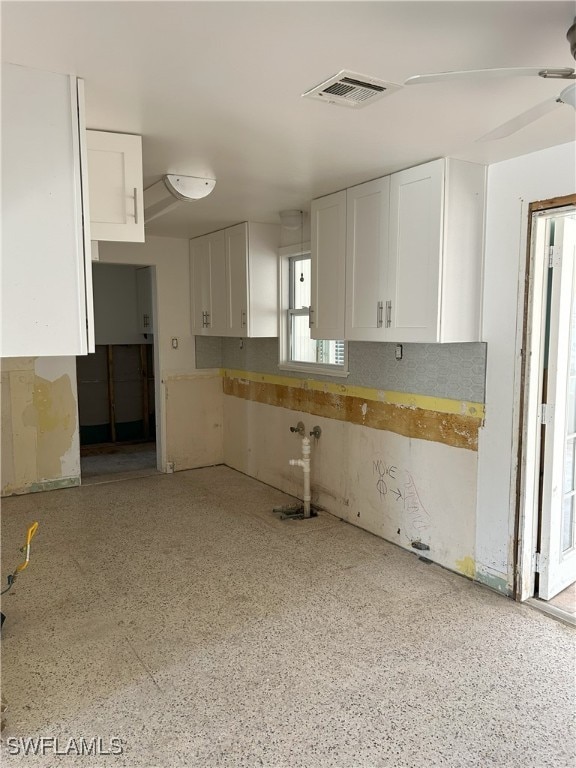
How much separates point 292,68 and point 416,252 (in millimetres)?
1459

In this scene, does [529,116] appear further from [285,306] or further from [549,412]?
[285,306]

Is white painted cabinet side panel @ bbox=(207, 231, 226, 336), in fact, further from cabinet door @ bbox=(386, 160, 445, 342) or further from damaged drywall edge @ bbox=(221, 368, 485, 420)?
cabinet door @ bbox=(386, 160, 445, 342)

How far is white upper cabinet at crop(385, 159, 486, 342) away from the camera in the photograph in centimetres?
296

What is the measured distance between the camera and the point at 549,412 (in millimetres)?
2957

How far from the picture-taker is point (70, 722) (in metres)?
2.09

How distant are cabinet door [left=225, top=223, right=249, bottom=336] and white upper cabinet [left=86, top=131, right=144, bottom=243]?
87.7 inches

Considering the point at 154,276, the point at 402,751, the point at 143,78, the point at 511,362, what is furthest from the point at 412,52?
the point at 154,276

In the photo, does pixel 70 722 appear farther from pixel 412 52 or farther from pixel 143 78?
pixel 412 52

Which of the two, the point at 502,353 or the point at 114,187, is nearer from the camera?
the point at 114,187

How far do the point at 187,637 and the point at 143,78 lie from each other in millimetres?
2451

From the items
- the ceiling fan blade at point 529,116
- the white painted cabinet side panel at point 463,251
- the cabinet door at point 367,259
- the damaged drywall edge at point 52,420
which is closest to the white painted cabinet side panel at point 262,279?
the cabinet door at point 367,259

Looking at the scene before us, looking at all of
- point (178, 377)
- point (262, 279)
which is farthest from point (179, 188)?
point (178, 377)

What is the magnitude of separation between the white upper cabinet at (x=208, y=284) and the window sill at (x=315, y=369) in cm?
75

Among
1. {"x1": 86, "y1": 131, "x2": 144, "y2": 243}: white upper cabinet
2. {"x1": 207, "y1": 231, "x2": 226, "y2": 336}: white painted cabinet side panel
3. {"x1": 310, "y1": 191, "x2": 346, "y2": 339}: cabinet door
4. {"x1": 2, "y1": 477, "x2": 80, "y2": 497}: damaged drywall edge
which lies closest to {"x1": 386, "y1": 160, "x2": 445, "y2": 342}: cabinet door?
{"x1": 310, "y1": 191, "x2": 346, "y2": 339}: cabinet door
